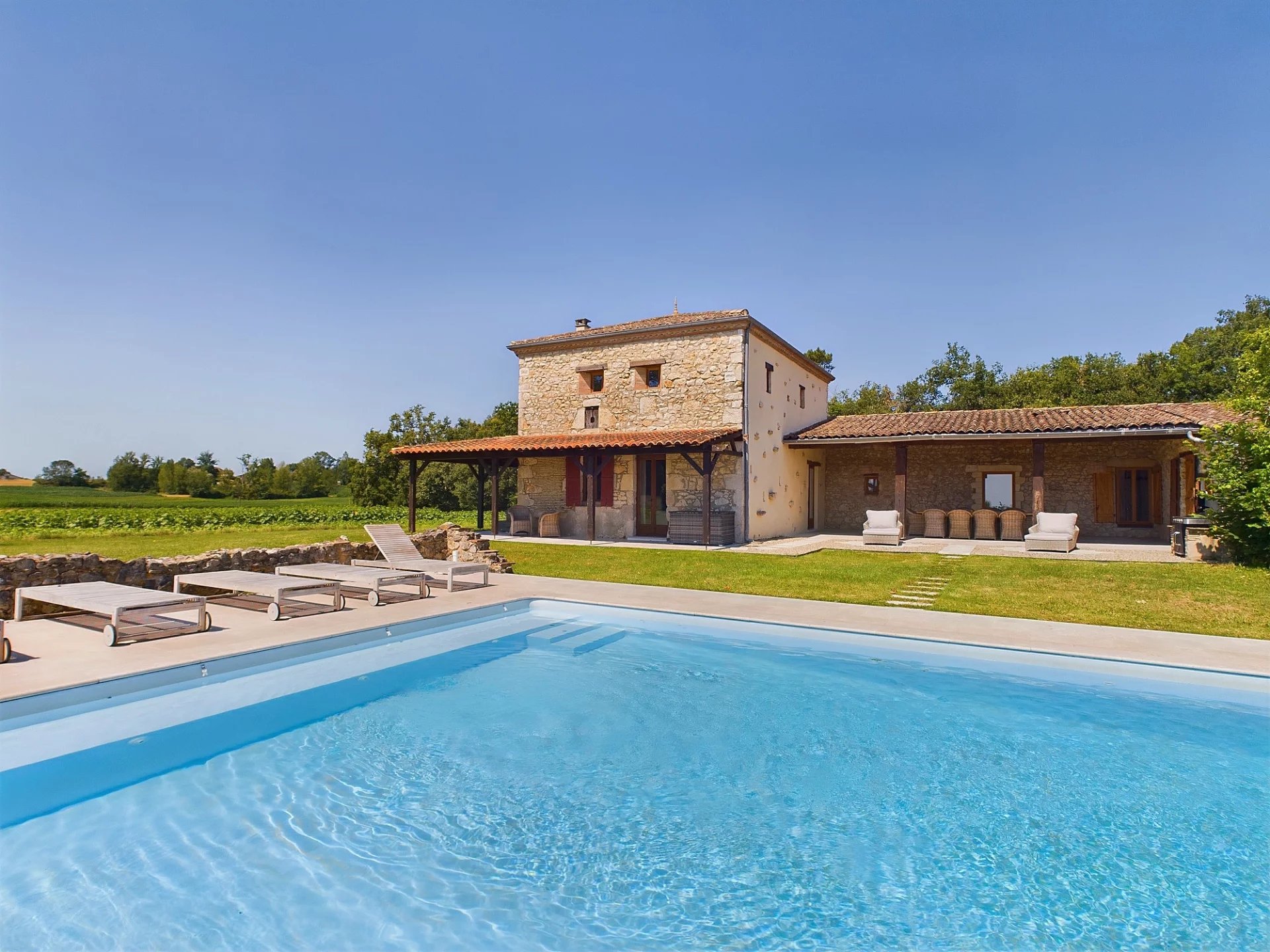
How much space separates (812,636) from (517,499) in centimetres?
1442

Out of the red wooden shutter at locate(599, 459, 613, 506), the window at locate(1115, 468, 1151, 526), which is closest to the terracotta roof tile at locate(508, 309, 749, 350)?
the red wooden shutter at locate(599, 459, 613, 506)

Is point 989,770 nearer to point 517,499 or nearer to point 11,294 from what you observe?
point 11,294

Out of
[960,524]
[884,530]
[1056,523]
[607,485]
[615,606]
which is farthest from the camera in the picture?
[607,485]

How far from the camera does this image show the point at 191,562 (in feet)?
30.4

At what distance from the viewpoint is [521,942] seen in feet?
9.39

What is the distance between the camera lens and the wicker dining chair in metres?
18.1

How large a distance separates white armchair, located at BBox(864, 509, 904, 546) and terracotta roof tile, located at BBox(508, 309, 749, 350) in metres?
6.13

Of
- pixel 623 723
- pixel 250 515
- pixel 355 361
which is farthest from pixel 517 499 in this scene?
pixel 623 723

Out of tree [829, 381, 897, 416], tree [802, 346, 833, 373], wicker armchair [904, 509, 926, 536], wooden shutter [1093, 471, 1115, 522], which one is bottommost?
wicker armchair [904, 509, 926, 536]

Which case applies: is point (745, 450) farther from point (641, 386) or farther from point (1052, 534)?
point (1052, 534)

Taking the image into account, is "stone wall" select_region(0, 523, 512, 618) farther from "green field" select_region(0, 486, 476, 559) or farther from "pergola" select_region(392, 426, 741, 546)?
"pergola" select_region(392, 426, 741, 546)

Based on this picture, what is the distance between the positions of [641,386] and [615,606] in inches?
435

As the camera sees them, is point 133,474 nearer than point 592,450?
No

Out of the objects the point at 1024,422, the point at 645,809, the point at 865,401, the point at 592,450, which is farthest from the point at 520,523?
the point at 865,401
